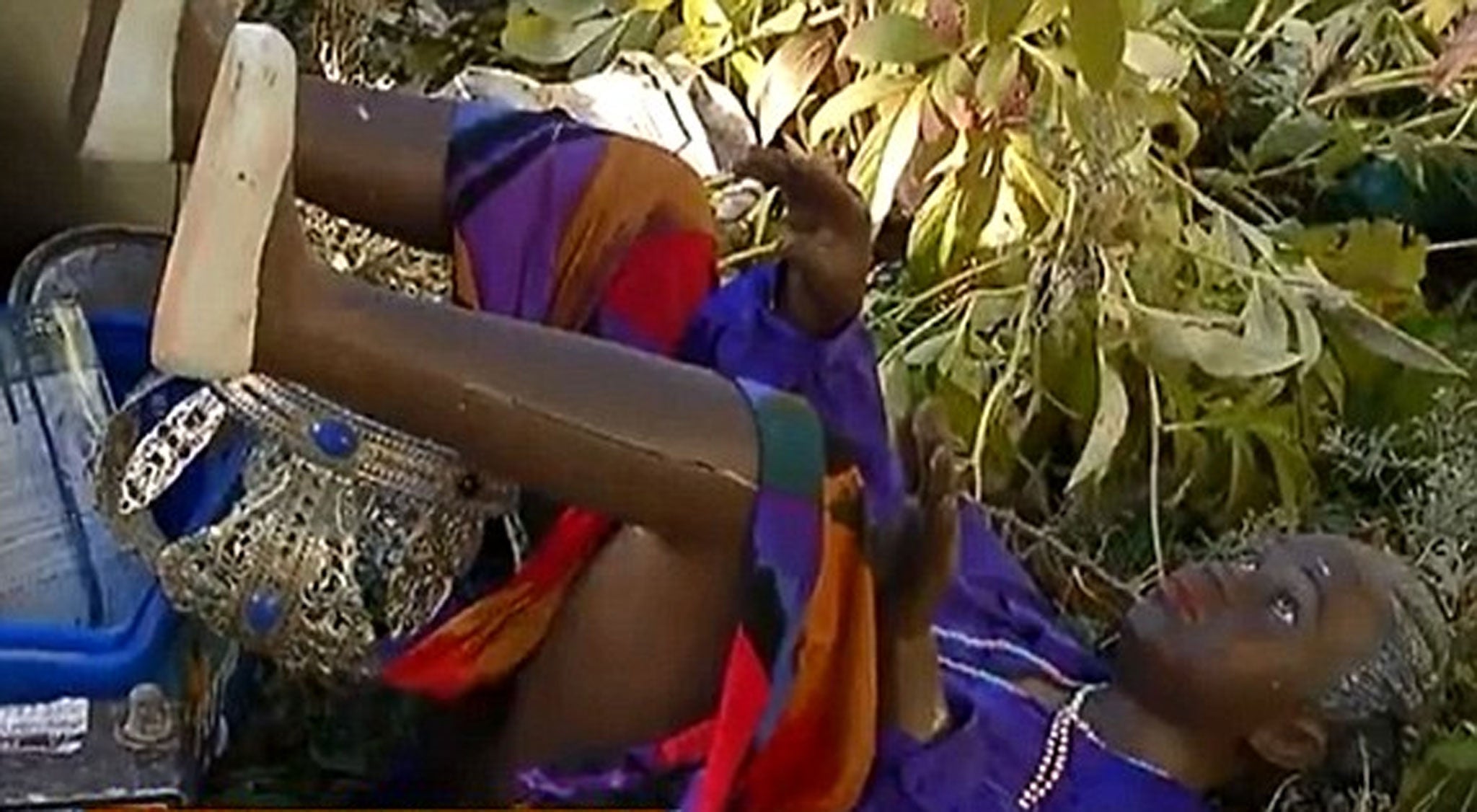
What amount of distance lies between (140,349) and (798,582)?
0.41m

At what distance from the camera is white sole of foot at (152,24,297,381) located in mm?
936

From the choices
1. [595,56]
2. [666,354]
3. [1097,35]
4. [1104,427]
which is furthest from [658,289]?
Answer: [595,56]

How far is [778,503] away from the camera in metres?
1.06

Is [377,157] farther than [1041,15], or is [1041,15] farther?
[1041,15]

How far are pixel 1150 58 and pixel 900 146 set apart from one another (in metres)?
0.18

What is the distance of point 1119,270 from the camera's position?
1606mm

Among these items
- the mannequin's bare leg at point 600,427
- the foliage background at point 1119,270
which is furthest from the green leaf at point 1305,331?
the mannequin's bare leg at point 600,427

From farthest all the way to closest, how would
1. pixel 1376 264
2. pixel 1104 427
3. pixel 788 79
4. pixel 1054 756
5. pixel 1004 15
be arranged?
pixel 788 79, pixel 1376 264, pixel 1104 427, pixel 1004 15, pixel 1054 756

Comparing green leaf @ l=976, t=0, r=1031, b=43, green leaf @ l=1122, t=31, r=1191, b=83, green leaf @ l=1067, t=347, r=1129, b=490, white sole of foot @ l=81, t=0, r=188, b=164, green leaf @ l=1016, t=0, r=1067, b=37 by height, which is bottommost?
green leaf @ l=1067, t=347, r=1129, b=490

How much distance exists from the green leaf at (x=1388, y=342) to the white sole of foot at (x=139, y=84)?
2.57 feet

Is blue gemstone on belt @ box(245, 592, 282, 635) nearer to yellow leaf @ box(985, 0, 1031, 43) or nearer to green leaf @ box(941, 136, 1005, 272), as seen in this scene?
yellow leaf @ box(985, 0, 1031, 43)

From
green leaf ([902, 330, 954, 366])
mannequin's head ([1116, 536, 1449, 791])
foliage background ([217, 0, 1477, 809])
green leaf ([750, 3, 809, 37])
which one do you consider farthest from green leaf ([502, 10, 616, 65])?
mannequin's head ([1116, 536, 1449, 791])

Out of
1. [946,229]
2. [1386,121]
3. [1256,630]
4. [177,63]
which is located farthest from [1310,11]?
[177,63]

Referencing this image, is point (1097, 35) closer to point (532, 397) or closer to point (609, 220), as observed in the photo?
point (609, 220)
